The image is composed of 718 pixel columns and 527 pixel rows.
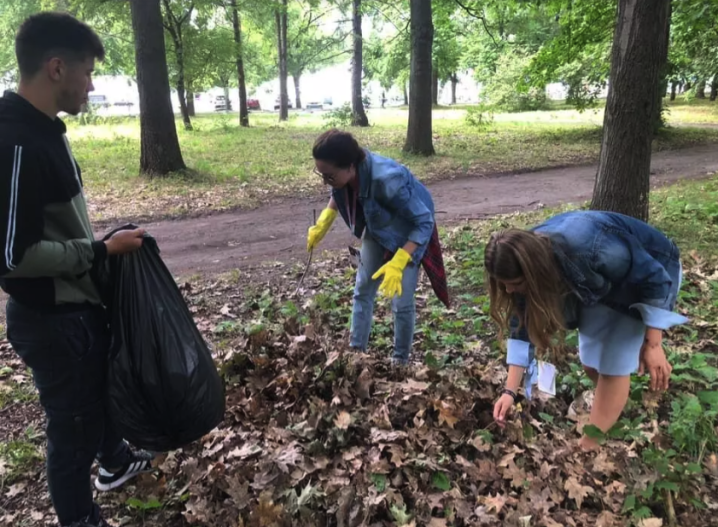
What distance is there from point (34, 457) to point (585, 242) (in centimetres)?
274

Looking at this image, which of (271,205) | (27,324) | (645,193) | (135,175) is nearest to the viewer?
(27,324)

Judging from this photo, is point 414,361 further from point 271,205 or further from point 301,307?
point 271,205

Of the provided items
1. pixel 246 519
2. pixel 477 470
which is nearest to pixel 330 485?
pixel 246 519

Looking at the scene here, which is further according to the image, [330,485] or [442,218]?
[442,218]

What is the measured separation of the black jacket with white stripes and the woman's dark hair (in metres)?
1.25

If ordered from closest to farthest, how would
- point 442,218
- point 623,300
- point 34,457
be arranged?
1. point 623,300
2. point 34,457
3. point 442,218

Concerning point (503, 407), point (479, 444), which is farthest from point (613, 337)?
point (479, 444)

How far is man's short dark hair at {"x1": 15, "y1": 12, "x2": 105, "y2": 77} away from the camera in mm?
1812

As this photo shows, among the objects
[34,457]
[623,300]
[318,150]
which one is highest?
[318,150]

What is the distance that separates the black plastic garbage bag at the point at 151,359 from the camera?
6.56 feet

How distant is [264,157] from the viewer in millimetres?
12594

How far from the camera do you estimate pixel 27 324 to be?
1.87 meters

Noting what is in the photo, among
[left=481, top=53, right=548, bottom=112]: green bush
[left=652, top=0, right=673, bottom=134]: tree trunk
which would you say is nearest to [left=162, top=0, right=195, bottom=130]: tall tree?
[left=652, top=0, right=673, bottom=134]: tree trunk

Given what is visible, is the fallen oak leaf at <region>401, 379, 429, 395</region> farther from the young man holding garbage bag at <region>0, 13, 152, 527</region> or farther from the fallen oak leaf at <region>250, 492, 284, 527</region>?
the young man holding garbage bag at <region>0, 13, 152, 527</region>
